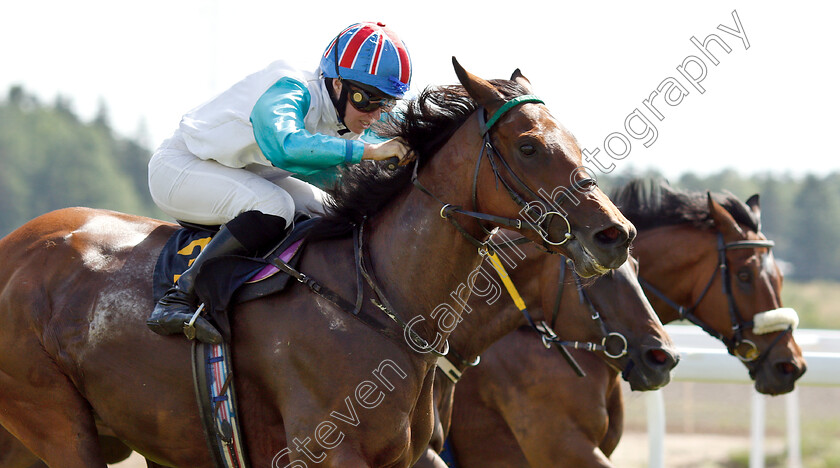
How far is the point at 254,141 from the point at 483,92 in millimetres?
1024

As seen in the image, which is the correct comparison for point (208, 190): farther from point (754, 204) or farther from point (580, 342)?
point (754, 204)

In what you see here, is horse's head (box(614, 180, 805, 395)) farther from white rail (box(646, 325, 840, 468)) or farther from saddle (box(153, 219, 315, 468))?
saddle (box(153, 219, 315, 468))

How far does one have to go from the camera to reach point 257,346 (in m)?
3.31

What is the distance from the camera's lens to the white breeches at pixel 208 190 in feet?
11.6

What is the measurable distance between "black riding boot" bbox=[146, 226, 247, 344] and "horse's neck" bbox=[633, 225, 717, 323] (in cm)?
327

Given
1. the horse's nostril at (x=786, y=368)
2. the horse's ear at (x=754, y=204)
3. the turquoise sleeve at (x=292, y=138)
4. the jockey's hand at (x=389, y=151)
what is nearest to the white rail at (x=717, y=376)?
the horse's nostril at (x=786, y=368)

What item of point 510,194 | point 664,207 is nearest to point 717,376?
point 664,207

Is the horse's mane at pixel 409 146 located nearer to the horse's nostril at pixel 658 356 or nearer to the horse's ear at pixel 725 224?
the horse's nostril at pixel 658 356

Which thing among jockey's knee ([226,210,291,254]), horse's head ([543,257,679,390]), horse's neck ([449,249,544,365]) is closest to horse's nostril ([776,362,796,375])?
horse's head ([543,257,679,390])

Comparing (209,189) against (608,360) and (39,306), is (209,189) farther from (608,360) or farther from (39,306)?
(608,360)

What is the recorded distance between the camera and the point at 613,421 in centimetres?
505

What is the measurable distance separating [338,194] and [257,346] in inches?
28.3

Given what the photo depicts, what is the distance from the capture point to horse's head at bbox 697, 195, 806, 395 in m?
5.61

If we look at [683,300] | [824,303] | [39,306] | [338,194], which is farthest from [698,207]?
[824,303]
